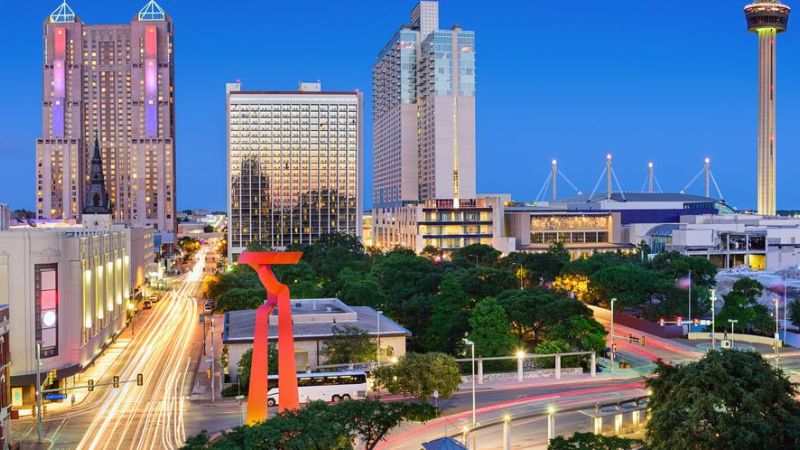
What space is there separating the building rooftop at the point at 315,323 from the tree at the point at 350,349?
1.28 metres

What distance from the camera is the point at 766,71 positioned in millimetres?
193250

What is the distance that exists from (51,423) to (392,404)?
26786mm

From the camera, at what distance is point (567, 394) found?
57.1 metres

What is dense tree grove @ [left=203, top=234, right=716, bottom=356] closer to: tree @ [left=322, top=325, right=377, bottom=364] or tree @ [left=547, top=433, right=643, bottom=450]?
tree @ [left=322, top=325, right=377, bottom=364]

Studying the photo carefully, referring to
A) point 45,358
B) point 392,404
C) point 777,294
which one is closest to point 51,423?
point 45,358

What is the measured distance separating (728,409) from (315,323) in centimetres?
4026

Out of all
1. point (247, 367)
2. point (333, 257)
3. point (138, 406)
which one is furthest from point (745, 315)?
point (333, 257)

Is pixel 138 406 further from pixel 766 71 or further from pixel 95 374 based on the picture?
pixel 766 71

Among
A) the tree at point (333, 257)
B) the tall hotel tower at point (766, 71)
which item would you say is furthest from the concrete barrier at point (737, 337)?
the tall hotel tower at point (766, 71)

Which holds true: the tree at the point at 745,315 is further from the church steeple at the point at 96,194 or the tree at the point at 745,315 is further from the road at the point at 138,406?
the church steeple at the point at 96,194

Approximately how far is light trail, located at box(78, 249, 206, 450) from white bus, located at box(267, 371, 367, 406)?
7.85 meters

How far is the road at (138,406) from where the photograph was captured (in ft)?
154

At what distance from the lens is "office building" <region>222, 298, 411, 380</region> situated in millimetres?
61281

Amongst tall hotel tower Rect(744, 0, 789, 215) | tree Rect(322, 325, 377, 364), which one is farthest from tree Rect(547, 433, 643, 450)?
tall hotel tower Rect(744, 0, 789, 215)
